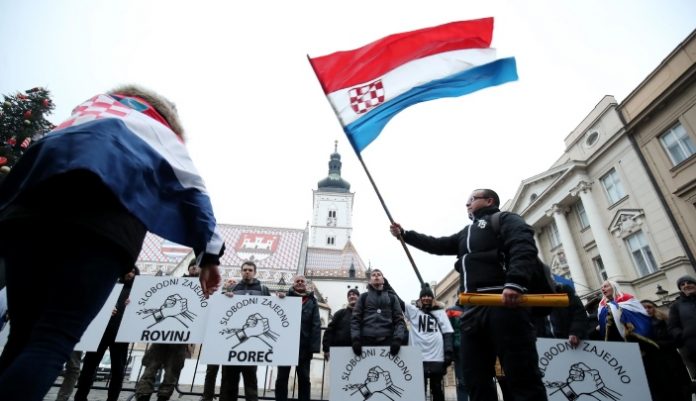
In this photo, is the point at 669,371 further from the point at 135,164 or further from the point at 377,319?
the point at 135,164

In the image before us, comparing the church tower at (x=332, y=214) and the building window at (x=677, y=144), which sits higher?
the church tower at (x=332, y=214)

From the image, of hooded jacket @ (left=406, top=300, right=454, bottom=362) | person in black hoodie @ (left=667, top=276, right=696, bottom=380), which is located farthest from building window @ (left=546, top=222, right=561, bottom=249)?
hooded jacket @ (left=406, top=300, right=454, bottom=362)

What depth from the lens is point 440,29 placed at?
543 centimetres

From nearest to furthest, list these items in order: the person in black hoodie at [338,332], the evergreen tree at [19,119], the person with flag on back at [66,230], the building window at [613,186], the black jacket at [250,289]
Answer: the person with flag on back at [66,230] → the black jacket at [250,289] → the person in black hoodie at [338,332] → the evergreen tree at [19,119] → the building window at [613,186]

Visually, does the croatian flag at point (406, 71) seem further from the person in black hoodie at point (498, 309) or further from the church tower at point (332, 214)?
the church tower at point (332, 214)

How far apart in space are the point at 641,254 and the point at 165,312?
69.4 feet

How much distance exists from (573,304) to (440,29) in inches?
180

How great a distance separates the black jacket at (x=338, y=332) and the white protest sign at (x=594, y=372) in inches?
122

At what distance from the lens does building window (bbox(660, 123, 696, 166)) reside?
15.5m

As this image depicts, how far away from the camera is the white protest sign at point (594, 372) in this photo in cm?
488

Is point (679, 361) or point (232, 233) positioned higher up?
point (232, 233)

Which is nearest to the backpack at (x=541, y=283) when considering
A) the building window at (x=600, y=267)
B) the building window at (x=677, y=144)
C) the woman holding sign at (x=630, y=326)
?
the woman holding sign at (x=630, y=326)

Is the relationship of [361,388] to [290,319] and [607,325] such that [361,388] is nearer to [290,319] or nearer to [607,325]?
[290,319]

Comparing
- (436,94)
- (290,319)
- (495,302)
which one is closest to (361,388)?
(290,319)
